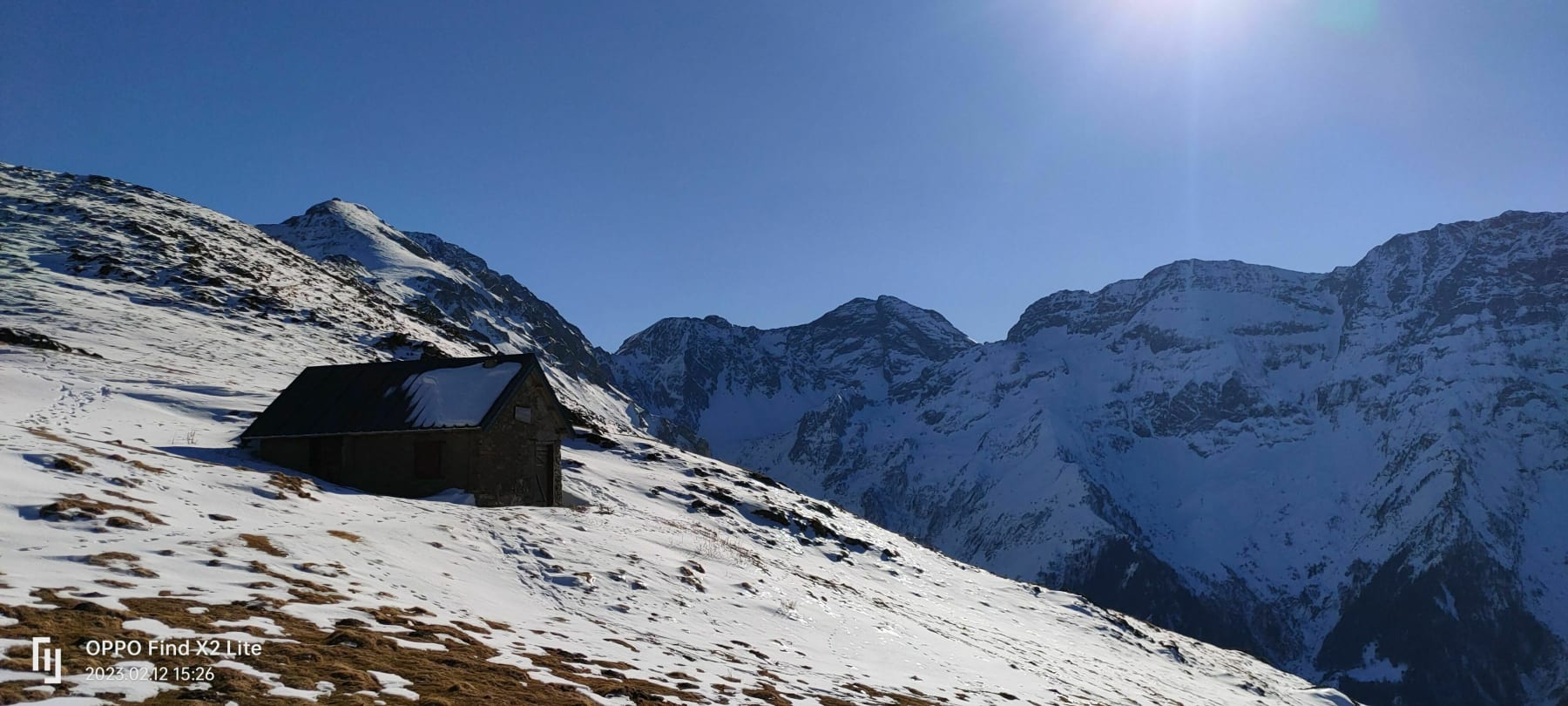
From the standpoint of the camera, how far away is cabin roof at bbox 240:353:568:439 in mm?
32094

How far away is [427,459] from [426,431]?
1.00m

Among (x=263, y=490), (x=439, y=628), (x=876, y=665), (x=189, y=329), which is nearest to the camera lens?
(x=439, y=628)

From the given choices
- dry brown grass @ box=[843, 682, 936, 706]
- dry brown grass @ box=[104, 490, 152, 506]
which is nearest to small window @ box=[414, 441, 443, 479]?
dry brown grass @ box=[104, 490, 152, 506]

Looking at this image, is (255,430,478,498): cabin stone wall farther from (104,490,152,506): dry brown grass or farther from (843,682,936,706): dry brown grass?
(843,682,936,706): dry brown grass

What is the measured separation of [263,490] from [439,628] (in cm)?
1152

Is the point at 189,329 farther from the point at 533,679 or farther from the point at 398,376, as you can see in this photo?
the point at 533,679

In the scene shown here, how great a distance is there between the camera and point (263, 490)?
928 inches

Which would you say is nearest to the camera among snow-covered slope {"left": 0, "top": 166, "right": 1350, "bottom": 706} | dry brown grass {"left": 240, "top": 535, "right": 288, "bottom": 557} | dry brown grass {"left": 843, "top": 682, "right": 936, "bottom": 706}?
snow-covered slope {"left": 0, "top": 166, "right": 1350, "bottom": 706}

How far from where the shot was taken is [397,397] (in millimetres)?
33500

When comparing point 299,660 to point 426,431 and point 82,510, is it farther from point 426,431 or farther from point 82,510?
point 426,431

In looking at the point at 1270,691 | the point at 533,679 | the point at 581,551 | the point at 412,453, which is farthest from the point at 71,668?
the point at 1270,691

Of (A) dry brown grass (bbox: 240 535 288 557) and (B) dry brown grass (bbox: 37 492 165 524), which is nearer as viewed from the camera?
(B) dry brown grass (bbox: 37 492 165 524)

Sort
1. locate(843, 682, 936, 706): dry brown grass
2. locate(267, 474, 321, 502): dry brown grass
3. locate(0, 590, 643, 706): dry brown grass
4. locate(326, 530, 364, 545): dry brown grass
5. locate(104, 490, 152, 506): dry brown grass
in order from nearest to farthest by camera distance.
A: locate(0, 590, 643, 706): dry brown grass → locate(843, 682, 936, 706): dry brown grass → locate(104, 490, 152, 506): dry brown grass → locate(326, 530, 364, 545): dry brown grass → locate(267, 474, 321, 502): dry brown grass

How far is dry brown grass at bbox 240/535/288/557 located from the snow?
13.4 metres
